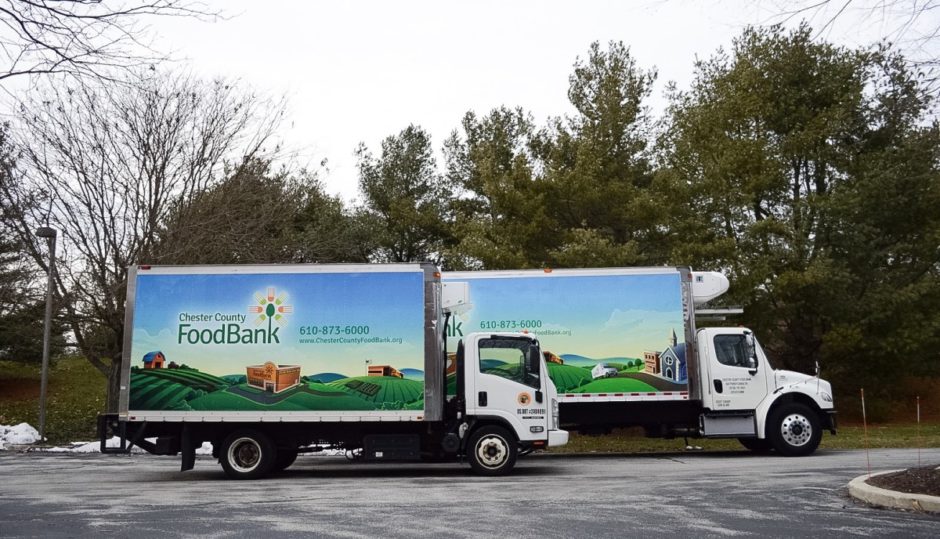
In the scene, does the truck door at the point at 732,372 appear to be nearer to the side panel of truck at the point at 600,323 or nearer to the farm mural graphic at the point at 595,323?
the side panel of truck at the point at 600,323

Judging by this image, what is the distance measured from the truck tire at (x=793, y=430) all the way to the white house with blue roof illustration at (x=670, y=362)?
6.16 ft

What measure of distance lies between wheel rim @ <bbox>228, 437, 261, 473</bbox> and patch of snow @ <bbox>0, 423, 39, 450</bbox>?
10.0 metres

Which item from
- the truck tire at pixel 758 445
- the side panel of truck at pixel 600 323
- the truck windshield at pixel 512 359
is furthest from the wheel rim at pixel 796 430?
the truck windshield at pixel 512 359

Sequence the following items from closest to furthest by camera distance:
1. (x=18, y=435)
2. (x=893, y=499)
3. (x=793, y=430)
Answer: (x=893, y=499) → (x=793, y=430) → (x=18, y=435)

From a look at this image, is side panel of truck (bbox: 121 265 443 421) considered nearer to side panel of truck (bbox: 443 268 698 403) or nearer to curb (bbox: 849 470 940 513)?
side panel of truck (bbox: 443 268 698 403)

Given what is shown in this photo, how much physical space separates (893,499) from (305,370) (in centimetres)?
836

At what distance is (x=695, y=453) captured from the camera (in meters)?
18.1

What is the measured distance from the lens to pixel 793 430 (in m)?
16.1

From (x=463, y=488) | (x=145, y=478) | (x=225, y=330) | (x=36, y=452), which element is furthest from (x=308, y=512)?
(x=36, y=452)

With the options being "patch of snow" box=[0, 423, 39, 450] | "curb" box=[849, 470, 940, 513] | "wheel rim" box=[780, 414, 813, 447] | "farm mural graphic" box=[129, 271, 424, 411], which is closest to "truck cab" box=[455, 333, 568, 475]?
"farm mural graphic" box=[129, 271, 424, 411]

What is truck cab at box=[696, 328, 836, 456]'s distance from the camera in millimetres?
16094

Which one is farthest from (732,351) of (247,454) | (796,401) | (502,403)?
(247,454)

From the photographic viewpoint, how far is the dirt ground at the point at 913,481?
923cm

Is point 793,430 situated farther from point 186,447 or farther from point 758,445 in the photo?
point 186,447
